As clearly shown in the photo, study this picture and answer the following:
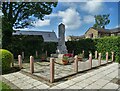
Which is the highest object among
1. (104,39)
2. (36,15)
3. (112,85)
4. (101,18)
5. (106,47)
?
(101,18)

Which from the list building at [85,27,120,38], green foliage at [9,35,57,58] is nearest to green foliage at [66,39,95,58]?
green foliage at [9,35,57,58]

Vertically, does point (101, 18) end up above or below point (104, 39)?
above

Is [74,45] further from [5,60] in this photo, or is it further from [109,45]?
[5,60]

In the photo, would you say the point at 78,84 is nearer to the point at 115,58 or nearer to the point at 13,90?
the point at 13,90

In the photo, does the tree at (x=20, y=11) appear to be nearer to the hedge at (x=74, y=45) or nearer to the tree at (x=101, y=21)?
the hedge at (x=74, y=45)

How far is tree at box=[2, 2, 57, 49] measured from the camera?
15266 mm

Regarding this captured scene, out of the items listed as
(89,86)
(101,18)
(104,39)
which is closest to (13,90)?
(89,86)

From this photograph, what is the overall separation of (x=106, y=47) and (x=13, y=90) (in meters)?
11.2

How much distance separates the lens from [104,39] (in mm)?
14211

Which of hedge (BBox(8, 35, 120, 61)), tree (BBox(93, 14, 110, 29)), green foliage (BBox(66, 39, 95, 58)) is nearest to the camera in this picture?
hedge (BBox(8, 35, 120, 61))

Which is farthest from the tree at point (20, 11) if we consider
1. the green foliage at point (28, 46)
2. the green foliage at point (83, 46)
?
the green foliage at point (83, 46)

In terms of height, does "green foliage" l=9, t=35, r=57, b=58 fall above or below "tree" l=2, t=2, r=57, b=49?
below

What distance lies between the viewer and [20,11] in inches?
635

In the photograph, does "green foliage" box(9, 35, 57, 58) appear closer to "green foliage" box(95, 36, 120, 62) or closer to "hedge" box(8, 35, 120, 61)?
"hedge" box(8, 35, 120, 61)
